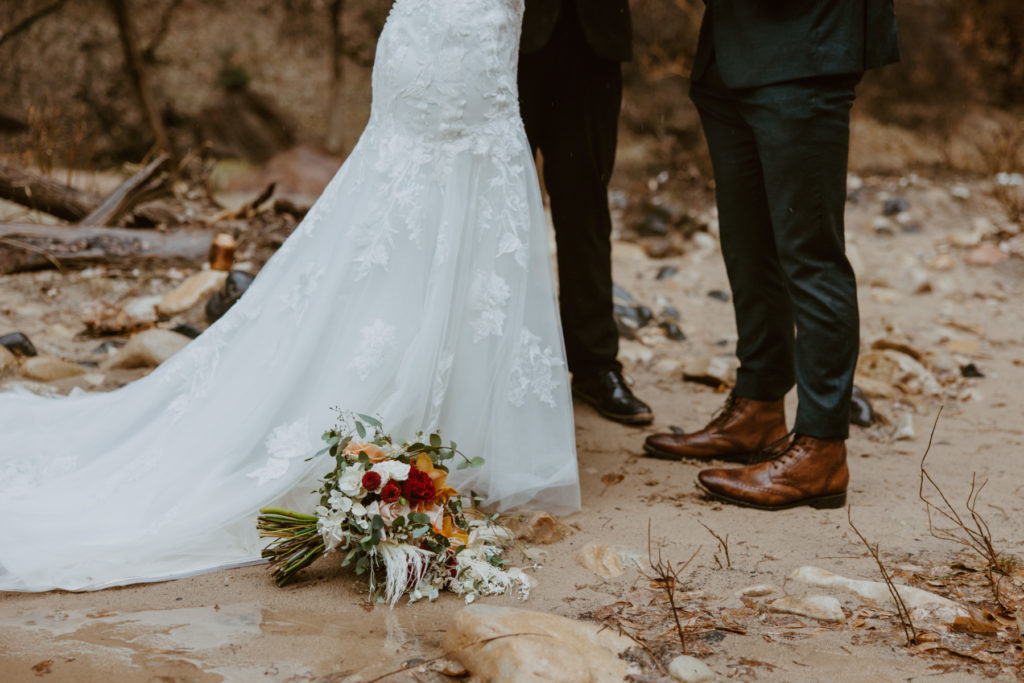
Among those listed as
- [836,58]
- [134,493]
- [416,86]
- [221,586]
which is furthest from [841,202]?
[134,493]

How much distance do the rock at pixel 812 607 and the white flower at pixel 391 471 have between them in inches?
35.0

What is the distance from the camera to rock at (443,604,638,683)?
159cm

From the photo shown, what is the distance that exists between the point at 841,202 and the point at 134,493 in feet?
6.90

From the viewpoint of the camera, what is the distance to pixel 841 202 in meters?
2.44

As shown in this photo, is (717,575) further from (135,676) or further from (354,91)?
(354,91)

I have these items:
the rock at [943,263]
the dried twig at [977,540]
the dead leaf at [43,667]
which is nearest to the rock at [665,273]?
the rock at [943,263]

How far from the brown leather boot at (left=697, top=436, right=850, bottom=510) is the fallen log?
4125 millimetres

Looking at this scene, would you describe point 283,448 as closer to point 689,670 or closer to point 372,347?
point 372,347

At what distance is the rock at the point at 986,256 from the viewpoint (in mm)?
5339

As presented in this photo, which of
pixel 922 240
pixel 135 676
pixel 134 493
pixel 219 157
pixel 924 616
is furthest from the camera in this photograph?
pixel 219 157

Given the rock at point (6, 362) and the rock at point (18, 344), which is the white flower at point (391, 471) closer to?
the rock at point (6, 362)

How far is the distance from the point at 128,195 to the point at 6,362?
5.58 feet

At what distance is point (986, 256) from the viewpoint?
5.37 meters

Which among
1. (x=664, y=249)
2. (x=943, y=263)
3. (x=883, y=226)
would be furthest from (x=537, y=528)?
(x=883, y=226)
